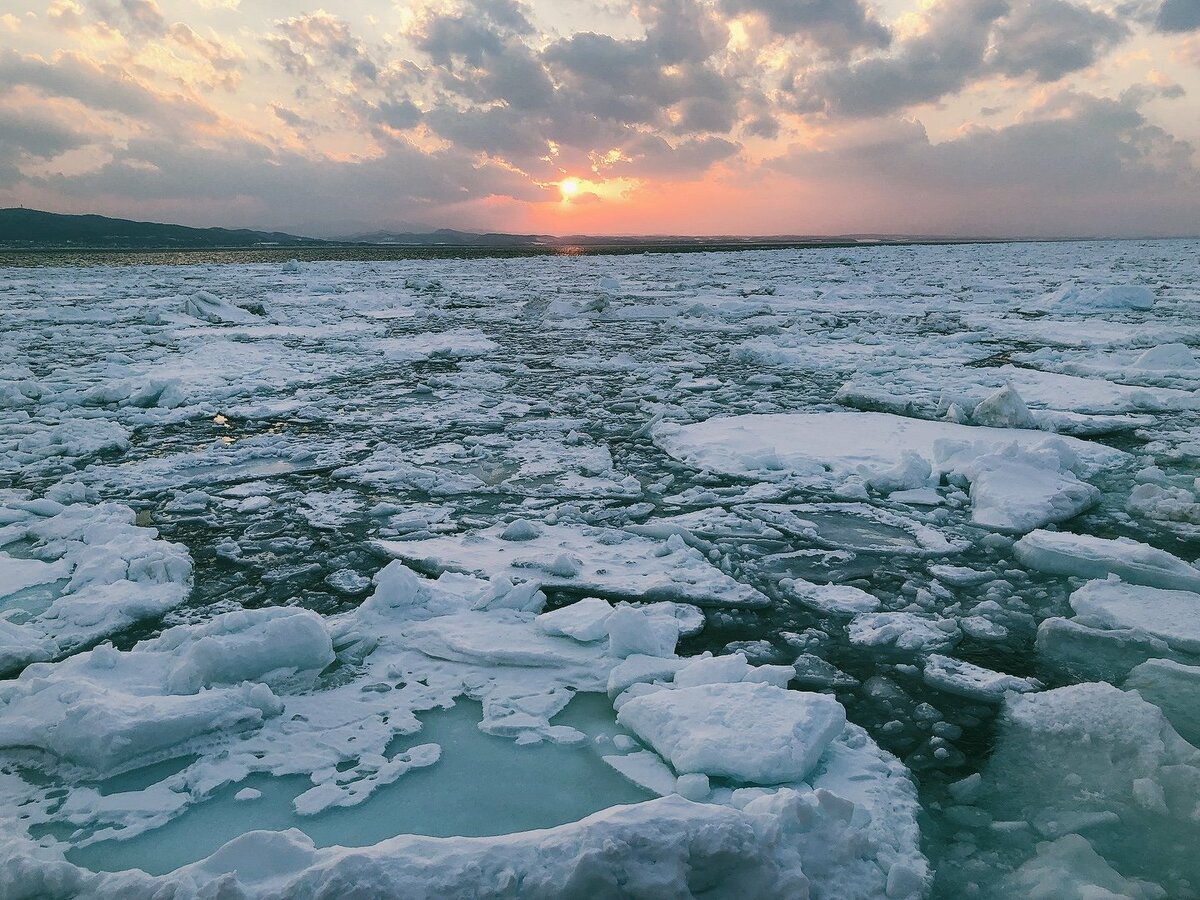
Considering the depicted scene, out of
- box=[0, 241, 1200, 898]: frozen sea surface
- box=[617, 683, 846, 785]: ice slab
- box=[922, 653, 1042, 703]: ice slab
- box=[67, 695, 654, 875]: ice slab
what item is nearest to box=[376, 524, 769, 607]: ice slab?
box=[0, 241, 1200, 898]: frozen sea surface

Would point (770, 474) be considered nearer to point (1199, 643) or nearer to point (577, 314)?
point (1199, 643)

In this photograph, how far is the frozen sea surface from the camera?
165 cm

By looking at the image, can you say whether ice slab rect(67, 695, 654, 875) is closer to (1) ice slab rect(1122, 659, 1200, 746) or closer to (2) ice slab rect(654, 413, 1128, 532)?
(1) ice slab rect(1122, 659, 1200, 746)

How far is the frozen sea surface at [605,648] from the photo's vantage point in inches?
65.1

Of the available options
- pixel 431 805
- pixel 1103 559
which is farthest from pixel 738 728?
pixel 1103 559

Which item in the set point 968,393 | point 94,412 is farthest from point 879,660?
point 94,412

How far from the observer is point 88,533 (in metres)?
3.62

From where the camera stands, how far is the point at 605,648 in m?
2.68

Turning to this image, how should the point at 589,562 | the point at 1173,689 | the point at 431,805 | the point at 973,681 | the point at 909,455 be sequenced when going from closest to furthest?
the point at 431,805, the point at 1173,689, the point at 973,681, the point at 589,562, the point at 909,455

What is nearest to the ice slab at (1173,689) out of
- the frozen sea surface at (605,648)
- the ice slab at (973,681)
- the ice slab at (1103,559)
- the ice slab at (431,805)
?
the frozen sea surface at (605,648)

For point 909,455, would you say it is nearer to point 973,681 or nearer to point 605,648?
point 973,681

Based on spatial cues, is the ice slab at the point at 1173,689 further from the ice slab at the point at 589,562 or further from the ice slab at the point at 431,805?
the ice slab at the point at 431,805

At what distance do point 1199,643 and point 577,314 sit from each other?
13.4 meters

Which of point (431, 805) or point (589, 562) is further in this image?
point (589, 562)
